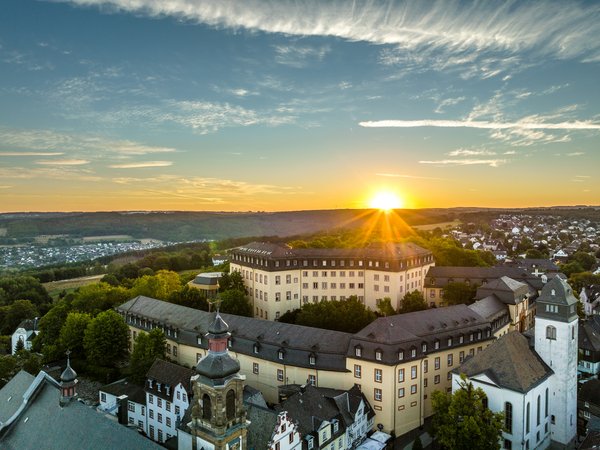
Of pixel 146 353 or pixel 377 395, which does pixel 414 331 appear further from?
pixel 146 353

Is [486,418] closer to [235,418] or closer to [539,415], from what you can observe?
[539,415]

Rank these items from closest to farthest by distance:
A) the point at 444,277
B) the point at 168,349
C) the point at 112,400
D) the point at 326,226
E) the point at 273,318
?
1. the point at 112,400
2. the point at 168,349
3. the point at 273,318
4. the point at 444,277
5. the point at 326,226

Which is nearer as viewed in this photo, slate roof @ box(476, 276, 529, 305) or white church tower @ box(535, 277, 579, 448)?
white church tower @ box(535, 277, 579, 448)

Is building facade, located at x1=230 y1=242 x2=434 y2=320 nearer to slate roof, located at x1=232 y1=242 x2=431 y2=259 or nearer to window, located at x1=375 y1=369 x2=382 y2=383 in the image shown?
slate roof, located at x1=232 y1=242 x2=431 y2=259

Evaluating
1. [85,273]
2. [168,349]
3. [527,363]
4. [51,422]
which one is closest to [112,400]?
[168,349]

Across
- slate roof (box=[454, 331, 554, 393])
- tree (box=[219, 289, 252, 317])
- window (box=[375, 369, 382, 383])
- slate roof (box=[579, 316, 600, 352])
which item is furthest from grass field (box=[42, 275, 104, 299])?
slate roof (box=[579, 316, 600, 352])

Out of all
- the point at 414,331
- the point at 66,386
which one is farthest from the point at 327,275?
the point at 66,386

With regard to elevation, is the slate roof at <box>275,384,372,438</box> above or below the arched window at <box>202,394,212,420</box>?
below
